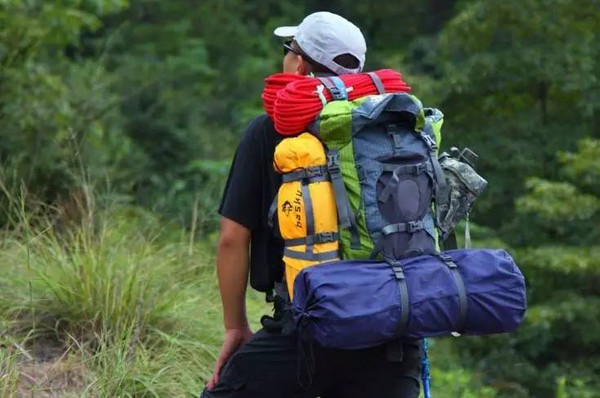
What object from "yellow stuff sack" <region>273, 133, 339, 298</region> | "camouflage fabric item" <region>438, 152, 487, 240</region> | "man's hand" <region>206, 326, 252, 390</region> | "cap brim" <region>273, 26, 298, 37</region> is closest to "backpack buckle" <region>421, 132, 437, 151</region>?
"camouflage fabric item" <region>438, 152, 487, 240</region>

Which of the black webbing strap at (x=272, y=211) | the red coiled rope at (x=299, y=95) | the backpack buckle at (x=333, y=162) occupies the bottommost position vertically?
the black webbing strap at (x=272, y=211)

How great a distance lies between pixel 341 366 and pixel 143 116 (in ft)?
43.5

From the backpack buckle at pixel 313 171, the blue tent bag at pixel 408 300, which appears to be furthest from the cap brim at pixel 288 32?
the blue tent bag at pixel 408 300

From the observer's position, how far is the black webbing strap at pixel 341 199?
10.3ft

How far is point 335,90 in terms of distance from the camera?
10.9 ft

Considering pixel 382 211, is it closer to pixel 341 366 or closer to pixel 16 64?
pixel 341 366

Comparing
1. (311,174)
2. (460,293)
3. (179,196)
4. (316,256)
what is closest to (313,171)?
(311,174)

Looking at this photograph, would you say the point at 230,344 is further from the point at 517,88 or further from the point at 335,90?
the point at 517,88

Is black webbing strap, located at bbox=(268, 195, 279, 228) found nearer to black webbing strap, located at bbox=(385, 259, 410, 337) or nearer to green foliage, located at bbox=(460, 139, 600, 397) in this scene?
black webbing strap, located at bbox=(385, 259, 410, 337)

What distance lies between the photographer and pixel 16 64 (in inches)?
360

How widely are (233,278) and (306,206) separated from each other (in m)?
0.44

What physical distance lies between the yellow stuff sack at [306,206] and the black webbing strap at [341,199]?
1 cm

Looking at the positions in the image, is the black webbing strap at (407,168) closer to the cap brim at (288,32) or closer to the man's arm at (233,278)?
the man's arm at (233,278)

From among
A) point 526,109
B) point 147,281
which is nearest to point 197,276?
point 147,281
